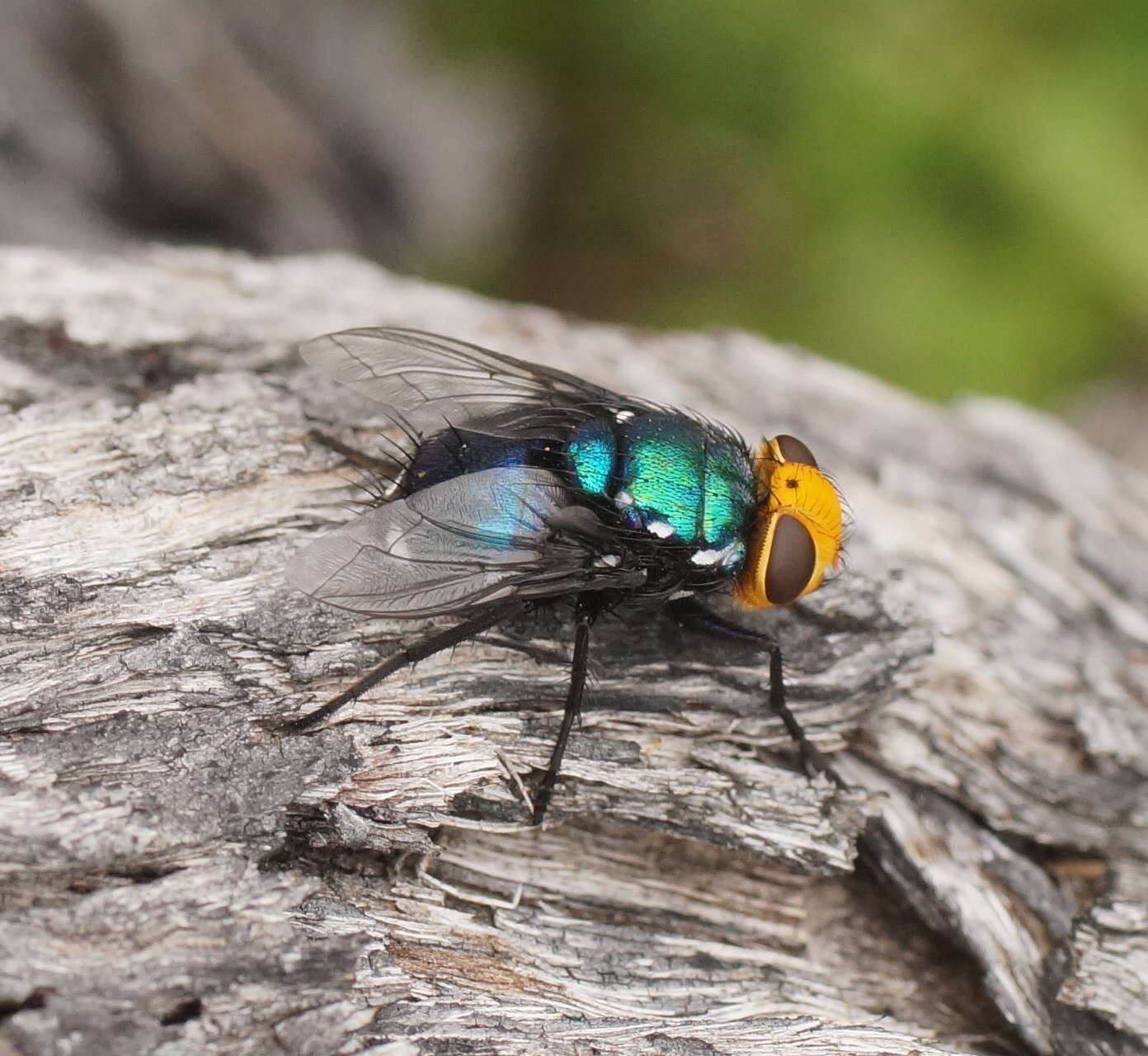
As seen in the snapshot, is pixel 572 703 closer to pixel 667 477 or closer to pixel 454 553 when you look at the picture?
pixel 454 553

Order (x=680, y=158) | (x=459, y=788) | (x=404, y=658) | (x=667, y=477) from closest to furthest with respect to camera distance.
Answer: (x=459, y=788) < (x=404, y=658) < (x=667, y=477) < (x=680, y=158)

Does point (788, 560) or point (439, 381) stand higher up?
point (439, 381)

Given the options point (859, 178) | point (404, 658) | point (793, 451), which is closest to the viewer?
point (404, 658)

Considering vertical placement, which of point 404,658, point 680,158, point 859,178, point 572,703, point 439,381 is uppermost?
point 680,158

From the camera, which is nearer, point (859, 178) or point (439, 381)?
point (439, 381)

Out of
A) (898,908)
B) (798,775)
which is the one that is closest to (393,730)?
(798,775)

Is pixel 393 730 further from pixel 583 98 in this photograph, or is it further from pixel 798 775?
pixel 583 98

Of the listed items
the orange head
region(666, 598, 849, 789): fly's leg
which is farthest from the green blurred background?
region(666, 598, 849, 789): fly's leg

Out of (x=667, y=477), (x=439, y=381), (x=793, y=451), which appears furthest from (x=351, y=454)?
(x=793, y=451)

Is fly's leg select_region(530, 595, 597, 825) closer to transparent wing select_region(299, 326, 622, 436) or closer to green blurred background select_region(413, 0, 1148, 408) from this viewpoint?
transparent wing select_region(299, 326, 622, 436)
